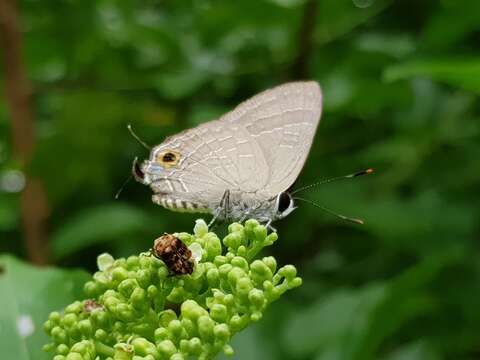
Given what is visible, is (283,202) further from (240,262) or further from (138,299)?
(138,299)

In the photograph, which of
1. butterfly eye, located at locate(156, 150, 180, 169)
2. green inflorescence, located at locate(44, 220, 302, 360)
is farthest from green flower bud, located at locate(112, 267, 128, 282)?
butterfly eye, located at locate(156, 150, 180, 169)

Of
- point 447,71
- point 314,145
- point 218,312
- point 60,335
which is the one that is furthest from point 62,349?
point 314,145

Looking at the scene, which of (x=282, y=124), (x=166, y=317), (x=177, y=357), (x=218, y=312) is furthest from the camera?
(x=282, y=124)

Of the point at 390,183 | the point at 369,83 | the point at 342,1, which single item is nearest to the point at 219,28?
the point at 342,1

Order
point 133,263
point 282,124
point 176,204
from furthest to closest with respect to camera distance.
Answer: point 282,124 < point 176,204 < point 133,263

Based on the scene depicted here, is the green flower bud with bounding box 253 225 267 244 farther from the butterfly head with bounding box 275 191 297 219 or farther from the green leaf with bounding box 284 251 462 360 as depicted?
the green leaf with bounding box 284 251 462 360

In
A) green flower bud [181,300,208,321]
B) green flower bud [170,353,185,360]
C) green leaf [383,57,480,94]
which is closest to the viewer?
green flower bud [170,353,185,360]

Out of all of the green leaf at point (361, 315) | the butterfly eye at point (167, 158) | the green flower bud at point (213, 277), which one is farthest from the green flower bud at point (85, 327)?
the green leaf at point (361, 315)

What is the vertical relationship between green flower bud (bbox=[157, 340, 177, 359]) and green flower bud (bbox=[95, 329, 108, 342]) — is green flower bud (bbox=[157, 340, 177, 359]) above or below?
above

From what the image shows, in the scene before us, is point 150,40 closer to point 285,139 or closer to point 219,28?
point 219,28
